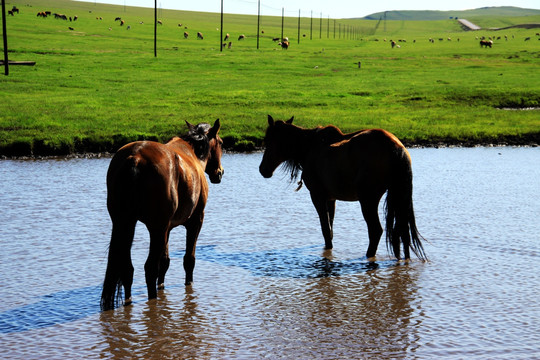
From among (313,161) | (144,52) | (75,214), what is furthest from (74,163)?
(144,52)

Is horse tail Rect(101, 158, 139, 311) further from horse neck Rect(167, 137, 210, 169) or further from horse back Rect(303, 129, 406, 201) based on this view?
horse back Rect(303, 129, 406, 201)

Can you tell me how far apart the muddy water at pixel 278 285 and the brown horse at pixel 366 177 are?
42 cm

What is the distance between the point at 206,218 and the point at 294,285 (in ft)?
11.3

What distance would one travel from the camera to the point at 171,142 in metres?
7.34

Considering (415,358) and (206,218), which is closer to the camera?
(415,358)

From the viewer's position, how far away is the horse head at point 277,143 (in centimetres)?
973

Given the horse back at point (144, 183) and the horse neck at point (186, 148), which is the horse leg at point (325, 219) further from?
the horse back at point (144, 183)

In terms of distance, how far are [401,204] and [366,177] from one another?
0.56 metres

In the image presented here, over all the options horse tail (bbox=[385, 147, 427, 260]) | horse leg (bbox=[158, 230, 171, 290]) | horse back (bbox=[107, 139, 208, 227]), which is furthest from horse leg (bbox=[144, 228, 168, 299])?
horse tail (bbox=[385, 147, 427, 260])

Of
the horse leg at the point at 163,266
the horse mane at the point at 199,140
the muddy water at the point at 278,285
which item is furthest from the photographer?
the horse mane at the point at 199,140

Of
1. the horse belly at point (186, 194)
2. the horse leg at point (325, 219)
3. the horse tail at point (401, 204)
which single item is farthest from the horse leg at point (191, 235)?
the horse tail at point (401, 204)

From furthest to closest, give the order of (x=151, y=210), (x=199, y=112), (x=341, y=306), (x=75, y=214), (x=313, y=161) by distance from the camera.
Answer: (x=199, y=112), (x=75, y=214), (x=313, y=161), (x=341, y=306), (x=151, y=210)

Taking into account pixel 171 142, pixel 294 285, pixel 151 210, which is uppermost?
pixel 171 142

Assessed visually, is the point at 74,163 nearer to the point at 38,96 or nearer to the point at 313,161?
the point at 313,161
